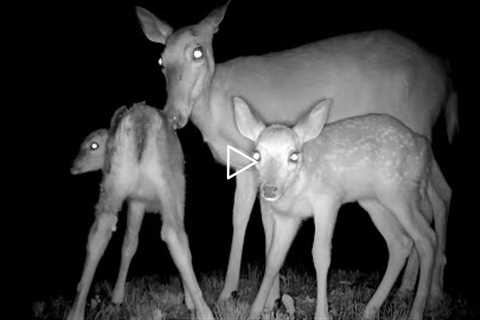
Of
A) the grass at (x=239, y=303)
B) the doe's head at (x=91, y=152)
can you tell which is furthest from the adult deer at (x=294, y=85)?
the doe's head at (x=91, y=152)

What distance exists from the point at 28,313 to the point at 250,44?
6217 mm

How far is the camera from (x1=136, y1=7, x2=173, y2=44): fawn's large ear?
788 cm

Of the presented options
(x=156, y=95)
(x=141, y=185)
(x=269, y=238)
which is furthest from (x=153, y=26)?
(x=156, y=95)

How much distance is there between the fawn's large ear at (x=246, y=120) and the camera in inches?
262

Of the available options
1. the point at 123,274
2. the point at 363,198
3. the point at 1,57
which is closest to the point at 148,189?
the point at 123,274

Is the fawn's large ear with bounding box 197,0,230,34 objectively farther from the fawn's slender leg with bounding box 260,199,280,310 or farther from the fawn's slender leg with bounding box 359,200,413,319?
the fawn's slender leg with bounding box 359,200,413,319

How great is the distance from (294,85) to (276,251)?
1.95 m

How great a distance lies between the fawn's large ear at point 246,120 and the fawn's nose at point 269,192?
2.55 feet

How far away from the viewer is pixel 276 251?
6633 millimetres

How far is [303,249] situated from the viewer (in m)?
11.7

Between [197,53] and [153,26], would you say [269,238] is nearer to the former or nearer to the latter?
[197,53]

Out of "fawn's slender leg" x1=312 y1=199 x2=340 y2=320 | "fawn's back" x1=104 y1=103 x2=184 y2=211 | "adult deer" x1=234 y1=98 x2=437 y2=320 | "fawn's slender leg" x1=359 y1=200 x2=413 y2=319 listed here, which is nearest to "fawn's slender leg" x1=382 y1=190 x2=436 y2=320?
"adult deer" x1=234 y1=98 x2=437 y2=320

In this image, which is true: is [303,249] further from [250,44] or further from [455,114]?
[455,114]

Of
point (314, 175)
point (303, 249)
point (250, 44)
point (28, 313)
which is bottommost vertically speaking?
point (303, 249)
